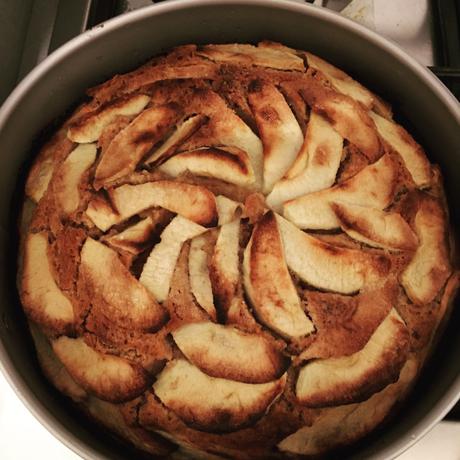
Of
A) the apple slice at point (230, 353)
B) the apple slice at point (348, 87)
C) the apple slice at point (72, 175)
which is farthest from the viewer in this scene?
the apple slice at point (348, 87)

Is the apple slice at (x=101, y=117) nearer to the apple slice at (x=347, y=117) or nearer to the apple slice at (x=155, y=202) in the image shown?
the apple slice at (x=155, y=202)

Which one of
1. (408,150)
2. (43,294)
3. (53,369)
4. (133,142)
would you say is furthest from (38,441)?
(408,150)

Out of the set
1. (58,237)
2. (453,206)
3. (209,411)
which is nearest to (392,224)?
(453,206)

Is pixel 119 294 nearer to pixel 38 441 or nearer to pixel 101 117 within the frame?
pixel 101 117


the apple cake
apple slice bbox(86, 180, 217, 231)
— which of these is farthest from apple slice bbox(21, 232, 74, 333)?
apple slice bbox(86, 180, 217, 231)

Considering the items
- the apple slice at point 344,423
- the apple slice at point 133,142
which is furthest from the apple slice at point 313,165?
the apple slice at point 344,423
